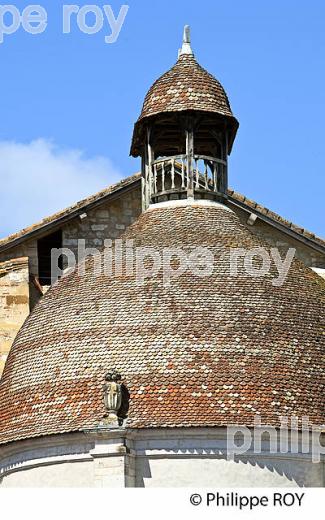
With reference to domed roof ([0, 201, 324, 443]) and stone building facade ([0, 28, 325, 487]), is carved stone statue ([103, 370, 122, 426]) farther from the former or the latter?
domed roof ([0, 201, 324, 443])

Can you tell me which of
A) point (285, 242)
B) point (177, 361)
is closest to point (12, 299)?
point (285, 242)

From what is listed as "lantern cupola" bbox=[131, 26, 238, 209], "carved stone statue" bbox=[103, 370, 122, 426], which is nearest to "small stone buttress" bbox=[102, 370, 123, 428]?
"carved stone statue" bbox=[103, 370, 122, 426]

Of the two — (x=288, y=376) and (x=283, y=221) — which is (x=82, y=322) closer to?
(x=288, y=376)

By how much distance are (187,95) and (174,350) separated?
8444 millimetres

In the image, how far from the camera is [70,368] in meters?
52.5

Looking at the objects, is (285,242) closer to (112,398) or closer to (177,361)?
(177,361)

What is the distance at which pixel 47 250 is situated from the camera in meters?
61.5

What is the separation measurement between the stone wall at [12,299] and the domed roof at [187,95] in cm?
472

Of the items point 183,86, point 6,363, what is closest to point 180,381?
point 6,363

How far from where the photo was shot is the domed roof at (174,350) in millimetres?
51125

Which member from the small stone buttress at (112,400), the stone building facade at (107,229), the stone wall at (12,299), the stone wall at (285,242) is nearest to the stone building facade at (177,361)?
the small stone buttress at (112,400)

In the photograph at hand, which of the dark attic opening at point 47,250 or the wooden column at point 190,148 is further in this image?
the dark attic opening at point 47,250

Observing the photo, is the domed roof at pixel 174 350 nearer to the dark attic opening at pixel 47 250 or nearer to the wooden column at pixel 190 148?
the wooden column at pixel 190 148

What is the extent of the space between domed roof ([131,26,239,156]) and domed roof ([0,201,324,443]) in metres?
3.98
